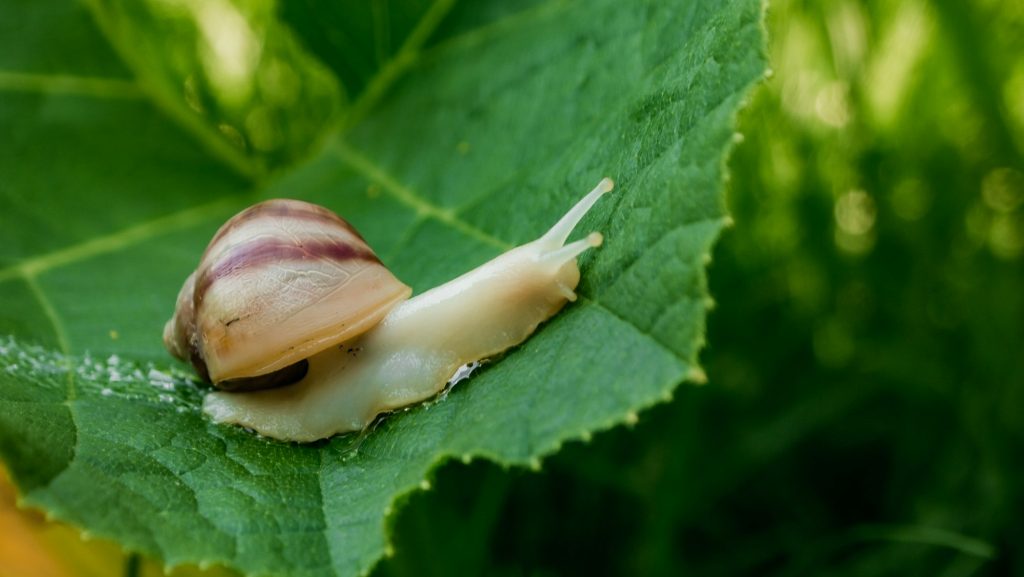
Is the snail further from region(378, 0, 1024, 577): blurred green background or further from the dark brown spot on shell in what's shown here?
region(378, 0, 1024, 577): blurred green background

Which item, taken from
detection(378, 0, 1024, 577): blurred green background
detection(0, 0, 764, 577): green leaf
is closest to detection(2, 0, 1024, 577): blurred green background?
detection(378, 0, 1024, 577): blurred green background

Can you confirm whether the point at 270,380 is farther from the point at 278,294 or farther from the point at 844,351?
the point at 844,351

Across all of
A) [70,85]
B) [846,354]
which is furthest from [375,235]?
[846,354]

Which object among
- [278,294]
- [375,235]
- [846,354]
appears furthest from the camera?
[846,354]

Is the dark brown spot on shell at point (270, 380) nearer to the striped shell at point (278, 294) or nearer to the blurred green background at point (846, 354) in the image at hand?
the striped shell at point (278, 294)

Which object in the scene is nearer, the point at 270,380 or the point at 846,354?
the point at 270,380

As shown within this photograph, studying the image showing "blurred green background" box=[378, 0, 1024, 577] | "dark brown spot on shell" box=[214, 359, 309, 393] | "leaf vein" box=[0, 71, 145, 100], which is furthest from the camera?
"leaf vein" box=[0, 71, 145, 100]
